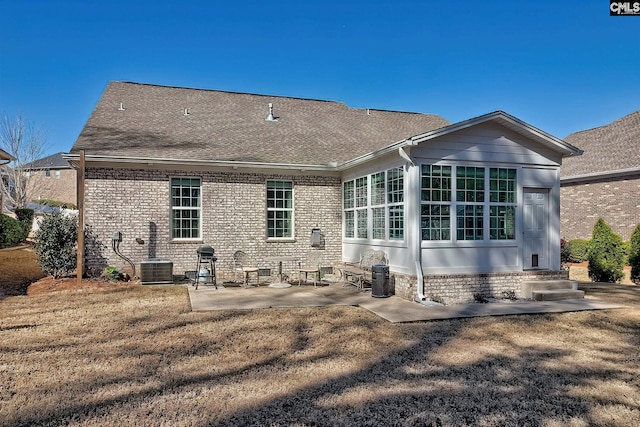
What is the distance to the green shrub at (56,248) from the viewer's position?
11477 mm

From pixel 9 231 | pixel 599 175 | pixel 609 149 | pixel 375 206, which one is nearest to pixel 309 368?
pixel 375 206

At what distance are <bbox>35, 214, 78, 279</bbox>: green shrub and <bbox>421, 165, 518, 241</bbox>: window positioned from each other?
360 inches

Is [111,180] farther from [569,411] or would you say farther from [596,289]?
[596,289]

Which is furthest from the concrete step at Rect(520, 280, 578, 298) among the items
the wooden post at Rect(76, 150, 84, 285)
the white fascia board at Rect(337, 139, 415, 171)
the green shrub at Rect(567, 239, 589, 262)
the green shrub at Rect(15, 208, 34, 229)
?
the green shrub at Rect(15, 208, 34, 229)

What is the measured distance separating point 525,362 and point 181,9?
510 inches

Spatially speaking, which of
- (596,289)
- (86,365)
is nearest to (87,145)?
(86,365)

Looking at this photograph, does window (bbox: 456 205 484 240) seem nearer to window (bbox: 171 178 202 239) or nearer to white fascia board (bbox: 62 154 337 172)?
white fascia board (bbox: 62 154 337 172)

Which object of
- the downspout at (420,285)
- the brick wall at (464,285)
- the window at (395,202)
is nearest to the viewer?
the downspout at (420,285)

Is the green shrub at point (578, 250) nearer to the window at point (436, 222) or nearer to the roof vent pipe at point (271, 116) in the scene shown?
the window at point (436, 222)

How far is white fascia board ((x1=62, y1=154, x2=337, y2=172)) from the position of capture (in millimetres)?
11164

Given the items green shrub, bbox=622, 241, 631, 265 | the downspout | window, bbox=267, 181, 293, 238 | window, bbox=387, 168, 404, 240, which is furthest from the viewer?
green shrub, bbox=622, 241, 631, 265

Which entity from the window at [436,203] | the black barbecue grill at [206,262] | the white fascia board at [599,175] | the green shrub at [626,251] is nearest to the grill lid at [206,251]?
the black barbecue grill at [206,262]

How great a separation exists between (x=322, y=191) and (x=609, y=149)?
15.0m

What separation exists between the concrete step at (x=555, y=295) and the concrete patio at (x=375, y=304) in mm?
153
